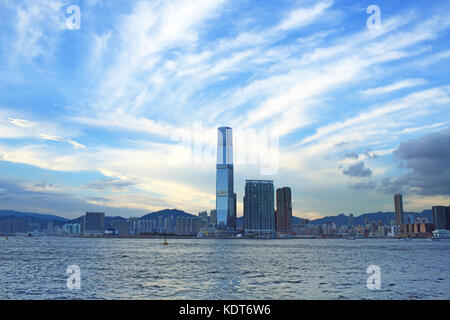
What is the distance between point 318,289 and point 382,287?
831 centimetres

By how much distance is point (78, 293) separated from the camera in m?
38.4
